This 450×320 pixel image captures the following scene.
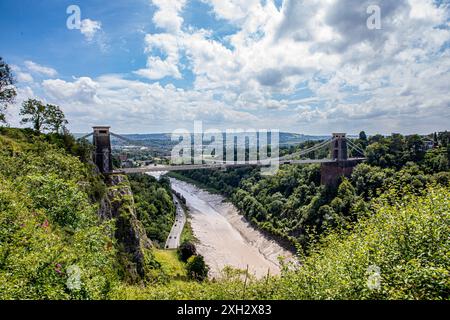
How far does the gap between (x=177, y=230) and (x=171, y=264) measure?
30.3 ft

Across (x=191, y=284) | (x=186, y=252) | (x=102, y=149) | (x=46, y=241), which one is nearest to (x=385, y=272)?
(x=191, y=284)

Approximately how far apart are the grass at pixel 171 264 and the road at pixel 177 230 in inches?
99.8

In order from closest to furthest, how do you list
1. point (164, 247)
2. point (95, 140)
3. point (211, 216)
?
point (95, 140), point (164, 247), point (211, 216)

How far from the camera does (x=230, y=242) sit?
82.5 feet

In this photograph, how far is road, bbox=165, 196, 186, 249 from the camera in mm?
23234

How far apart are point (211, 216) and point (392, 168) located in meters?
20.7

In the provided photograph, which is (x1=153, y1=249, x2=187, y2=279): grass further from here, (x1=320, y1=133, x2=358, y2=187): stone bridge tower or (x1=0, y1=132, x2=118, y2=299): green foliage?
(x1=320, y1=133, x2=358, y2=187): stone bridge tower

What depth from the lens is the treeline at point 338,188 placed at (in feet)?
67.2

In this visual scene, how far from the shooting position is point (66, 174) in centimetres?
959

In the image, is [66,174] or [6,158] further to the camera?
[66,174]

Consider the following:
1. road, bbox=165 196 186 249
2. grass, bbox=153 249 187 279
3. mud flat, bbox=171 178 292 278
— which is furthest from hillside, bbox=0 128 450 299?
road, bbox=165 196 186 249

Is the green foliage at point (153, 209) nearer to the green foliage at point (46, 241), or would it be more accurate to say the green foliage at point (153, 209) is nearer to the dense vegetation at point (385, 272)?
the green foliage at point (46, 241)
